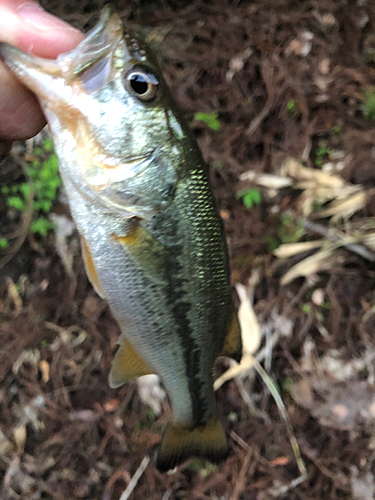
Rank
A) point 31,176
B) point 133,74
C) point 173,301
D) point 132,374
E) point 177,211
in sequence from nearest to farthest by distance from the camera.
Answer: point 133,74, point 177,211, point 173,301, point 132,374, point 31,176

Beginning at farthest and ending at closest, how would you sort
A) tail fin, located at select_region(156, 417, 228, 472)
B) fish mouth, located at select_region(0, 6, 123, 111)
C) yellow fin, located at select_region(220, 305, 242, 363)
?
1. tail fin, located at select_region(156, 417, 228, 472)
2. yellow fin, located at select_region(220, 305, 242, 363)
3. fish mouth, located at select_region(0, 6, 123, 111)

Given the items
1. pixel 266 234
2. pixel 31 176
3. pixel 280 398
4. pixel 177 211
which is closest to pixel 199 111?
pixel 266 234

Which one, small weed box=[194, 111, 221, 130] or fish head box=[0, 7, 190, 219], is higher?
fish head box=[0, 7, 190, 219]

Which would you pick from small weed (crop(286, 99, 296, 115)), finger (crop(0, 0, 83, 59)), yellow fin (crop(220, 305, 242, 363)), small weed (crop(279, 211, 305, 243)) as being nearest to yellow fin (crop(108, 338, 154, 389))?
yellow fin (crop(220, 305, 242, 363))

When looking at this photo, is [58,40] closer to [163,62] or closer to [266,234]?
[163,62]

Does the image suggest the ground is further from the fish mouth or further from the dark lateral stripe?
the fish mouth

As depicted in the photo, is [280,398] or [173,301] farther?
[280,398]

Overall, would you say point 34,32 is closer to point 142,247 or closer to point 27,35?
point 27,35
